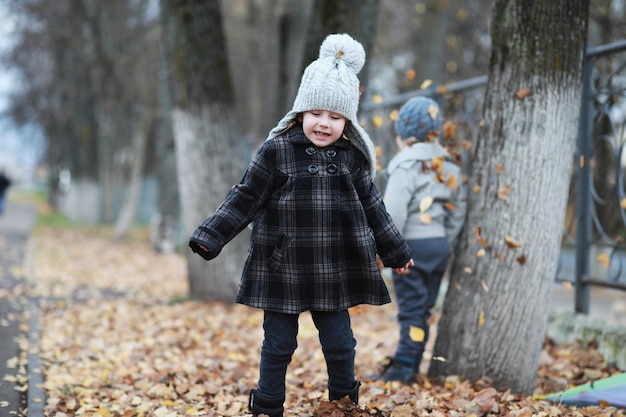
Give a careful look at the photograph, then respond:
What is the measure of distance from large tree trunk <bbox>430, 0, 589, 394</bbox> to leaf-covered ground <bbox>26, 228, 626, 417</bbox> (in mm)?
298

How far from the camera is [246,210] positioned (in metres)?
3.14

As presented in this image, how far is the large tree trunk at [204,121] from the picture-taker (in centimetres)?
701

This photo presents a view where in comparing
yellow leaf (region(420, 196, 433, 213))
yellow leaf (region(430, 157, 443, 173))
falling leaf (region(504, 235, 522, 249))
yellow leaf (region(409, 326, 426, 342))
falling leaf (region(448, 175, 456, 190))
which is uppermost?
yellow leaf (region(430, 157, 443, 173))

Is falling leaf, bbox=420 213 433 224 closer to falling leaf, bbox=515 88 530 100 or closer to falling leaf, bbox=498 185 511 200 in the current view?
falling leaf, bbox=498 185 511 200

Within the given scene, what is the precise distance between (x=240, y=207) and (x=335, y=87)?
677 millimetres

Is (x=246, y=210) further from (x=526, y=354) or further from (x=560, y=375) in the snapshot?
(x=560, y=375)

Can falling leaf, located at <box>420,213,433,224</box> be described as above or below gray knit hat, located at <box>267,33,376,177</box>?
below

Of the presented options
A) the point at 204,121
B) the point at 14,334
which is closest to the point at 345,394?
the point at 14,334

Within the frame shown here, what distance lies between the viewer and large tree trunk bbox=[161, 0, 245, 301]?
7008 millimetres

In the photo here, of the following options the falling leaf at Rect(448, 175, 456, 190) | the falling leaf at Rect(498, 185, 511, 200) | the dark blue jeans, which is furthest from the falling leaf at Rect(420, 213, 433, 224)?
the dark blue jeans

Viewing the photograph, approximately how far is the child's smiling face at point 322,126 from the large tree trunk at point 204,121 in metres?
4.00

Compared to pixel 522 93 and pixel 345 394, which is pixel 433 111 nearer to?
pixel 522 93

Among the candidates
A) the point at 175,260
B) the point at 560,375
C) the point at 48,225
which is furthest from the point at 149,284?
the point at 48,225

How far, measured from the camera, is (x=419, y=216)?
14.2ft
